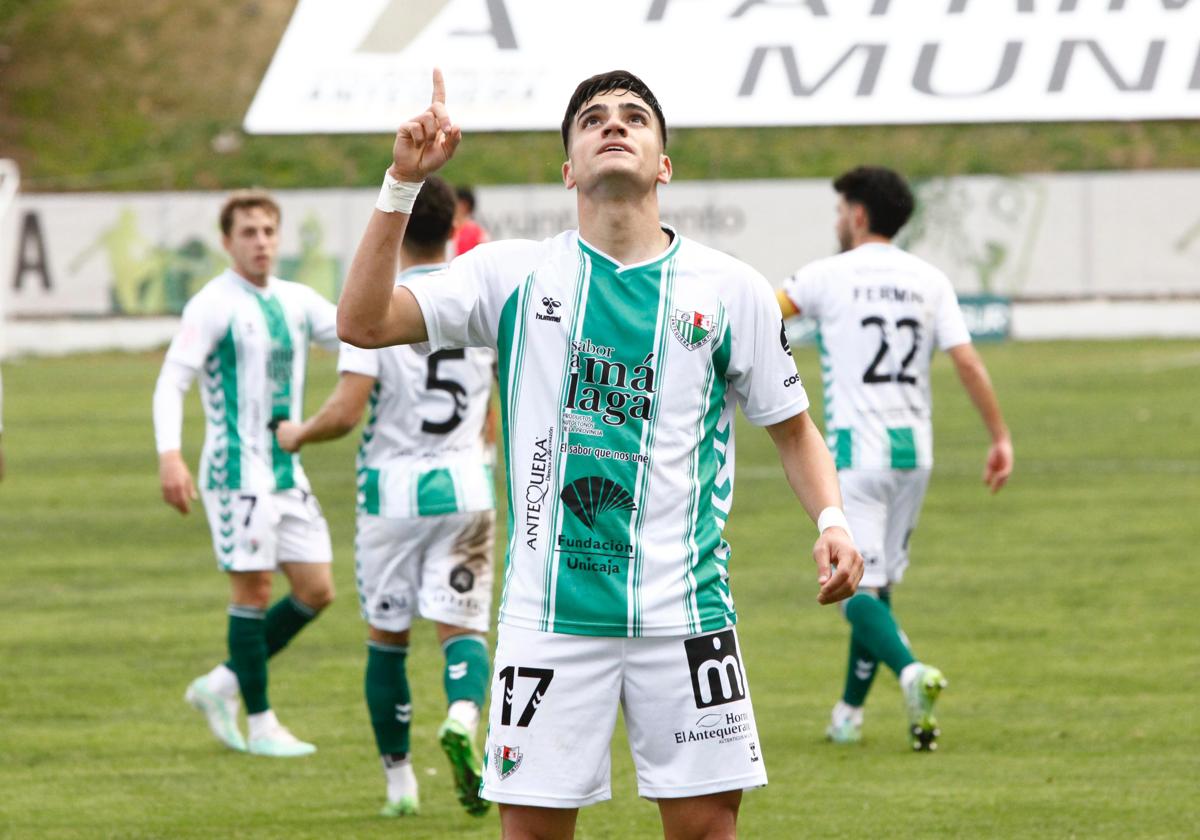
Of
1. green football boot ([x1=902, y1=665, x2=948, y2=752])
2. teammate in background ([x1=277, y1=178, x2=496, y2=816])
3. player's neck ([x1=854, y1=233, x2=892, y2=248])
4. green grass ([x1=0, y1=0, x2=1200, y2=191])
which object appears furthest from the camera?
green grass ([x1=0, y1=0, x2=1200, y2=191])

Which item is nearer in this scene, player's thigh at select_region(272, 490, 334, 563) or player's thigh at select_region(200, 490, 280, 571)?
player's thigh at select_region(200, 490, 280, 571)

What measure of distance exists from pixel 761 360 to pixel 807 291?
401 centimetres

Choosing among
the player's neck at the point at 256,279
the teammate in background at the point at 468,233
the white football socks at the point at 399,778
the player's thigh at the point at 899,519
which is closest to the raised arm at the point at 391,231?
the white football socks at the point at 399,778

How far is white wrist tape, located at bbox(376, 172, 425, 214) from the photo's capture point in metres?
4.16

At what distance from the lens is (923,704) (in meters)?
7.71

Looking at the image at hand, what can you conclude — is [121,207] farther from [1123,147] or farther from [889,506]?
[889,506]

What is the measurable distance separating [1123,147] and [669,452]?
44.2m

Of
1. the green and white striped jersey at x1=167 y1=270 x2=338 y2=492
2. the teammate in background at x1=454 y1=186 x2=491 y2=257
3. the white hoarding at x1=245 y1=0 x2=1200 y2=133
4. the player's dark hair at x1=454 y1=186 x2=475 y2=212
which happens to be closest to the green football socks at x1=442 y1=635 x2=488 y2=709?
the green and white striped jersey at x1=167 y1=270 x2=338 y2=492

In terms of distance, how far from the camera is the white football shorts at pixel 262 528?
8.00m

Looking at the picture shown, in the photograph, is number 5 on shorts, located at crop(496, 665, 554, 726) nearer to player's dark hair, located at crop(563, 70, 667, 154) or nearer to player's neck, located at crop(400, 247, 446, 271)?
player's dark hair, located at crop(563, 70, 667, 154)

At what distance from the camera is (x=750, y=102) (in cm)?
818

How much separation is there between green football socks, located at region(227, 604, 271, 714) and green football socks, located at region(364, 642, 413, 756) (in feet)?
3.89

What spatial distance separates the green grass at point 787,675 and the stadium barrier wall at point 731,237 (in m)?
21.5

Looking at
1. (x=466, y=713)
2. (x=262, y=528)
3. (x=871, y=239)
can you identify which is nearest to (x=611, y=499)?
(x=466, y=713)
